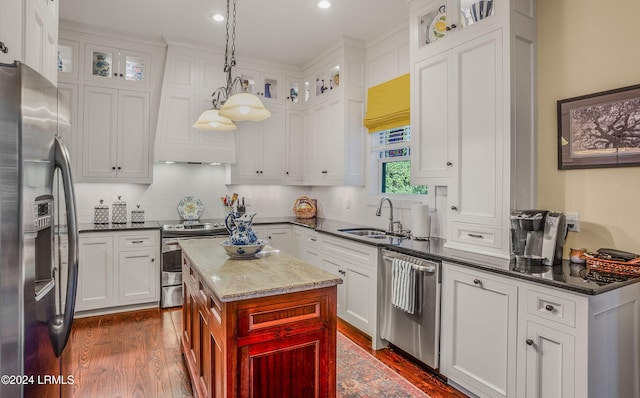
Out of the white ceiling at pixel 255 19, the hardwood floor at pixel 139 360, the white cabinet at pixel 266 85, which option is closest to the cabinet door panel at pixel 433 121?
the white ceiling at pixel 255 19

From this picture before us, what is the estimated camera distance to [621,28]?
2.12 m

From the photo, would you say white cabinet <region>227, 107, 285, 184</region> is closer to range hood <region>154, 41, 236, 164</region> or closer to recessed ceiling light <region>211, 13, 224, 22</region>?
range hood <region>154, 41, 236, 164</region>

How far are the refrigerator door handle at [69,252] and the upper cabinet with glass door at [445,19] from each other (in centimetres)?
260

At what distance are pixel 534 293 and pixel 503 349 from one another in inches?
16.9

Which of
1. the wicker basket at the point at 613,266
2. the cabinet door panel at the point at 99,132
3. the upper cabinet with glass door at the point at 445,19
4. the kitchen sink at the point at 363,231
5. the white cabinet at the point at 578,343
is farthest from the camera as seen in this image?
the cabinet door panel at the point at 99,132

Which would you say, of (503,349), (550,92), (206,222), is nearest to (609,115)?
(550,92)

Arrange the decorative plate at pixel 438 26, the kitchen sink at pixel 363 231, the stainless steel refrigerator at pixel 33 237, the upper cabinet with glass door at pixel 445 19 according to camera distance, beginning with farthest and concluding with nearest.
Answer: the kitchen sink at pixel 363 231 < the decorative plate at pixel 438 26 < the upper cabinet with glass door at pixel 445 19 < the stainless steel refrigerator at pixel 33 237

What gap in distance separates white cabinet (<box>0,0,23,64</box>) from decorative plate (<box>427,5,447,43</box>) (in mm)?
2612

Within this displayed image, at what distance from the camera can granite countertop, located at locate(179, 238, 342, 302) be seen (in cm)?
163

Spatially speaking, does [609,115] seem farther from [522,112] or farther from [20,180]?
[20,180]

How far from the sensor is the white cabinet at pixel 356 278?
314cm

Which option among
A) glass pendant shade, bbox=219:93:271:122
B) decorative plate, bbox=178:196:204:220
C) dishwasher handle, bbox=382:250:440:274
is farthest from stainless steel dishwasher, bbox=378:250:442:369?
decorative plate, bbox=178:196:204:220

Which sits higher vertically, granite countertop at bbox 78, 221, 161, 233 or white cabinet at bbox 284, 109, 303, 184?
white cabinet at bbox 284, 109, 303, 184

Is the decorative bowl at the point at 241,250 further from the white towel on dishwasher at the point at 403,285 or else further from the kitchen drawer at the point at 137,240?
the kitchen drawer at the point at 137,240
